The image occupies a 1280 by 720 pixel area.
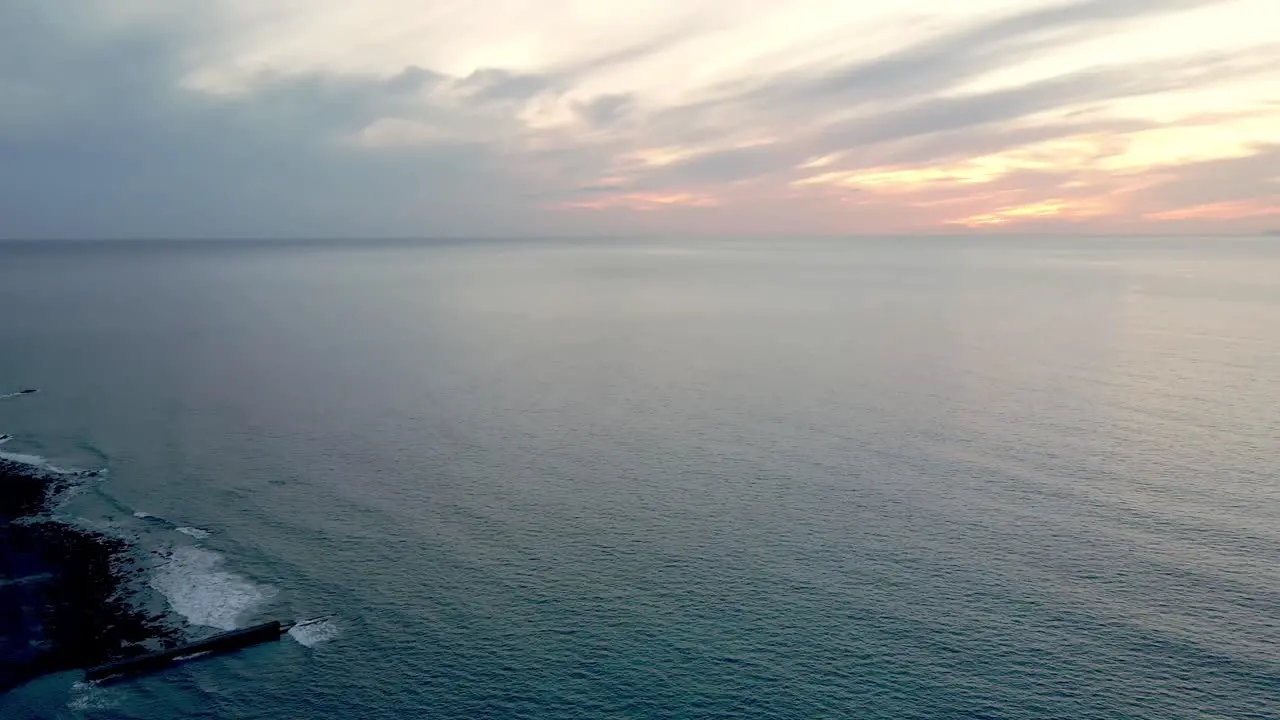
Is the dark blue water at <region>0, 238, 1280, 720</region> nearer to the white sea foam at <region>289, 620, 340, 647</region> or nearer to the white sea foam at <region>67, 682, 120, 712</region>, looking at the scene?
the white sea foam at <region>67, 682, 120, 712</region>

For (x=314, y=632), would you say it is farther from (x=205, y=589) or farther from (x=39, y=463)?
(x=39, y=463)

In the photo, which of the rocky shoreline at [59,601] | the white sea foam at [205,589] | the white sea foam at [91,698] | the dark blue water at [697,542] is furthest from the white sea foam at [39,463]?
the white sea foam at [91,698]

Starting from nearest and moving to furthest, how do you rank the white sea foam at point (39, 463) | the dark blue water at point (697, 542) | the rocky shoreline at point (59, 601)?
the dark blue water at point (697, 542) → the rocky shoreline at point (59, 601) → the white sea foam at point (39, 463)

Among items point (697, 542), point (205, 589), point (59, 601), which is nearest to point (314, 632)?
point (205, 589)

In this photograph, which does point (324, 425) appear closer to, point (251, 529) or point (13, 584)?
point (251, 529)

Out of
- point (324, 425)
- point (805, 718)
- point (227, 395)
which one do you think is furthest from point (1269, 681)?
point (227, 395)

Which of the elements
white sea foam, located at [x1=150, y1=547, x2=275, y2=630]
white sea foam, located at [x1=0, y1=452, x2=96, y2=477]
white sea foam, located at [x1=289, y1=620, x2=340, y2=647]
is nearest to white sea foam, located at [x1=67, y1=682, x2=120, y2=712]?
white sea foam, located at [x1=150, y1=547, x2=275, y2=630]

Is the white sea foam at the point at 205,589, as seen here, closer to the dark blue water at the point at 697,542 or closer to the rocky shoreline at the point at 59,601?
the dark blue water at the point at 697,542
